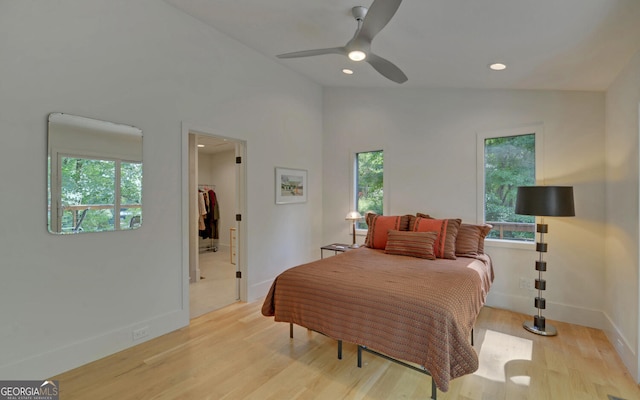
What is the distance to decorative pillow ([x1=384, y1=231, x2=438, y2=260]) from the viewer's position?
3242 millimetres

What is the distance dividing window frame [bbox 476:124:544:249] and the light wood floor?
100 centimetres

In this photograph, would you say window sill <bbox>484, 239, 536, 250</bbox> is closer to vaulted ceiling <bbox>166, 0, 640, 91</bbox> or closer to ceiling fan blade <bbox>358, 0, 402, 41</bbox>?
vaulted ceiling <bbox>166, 0, 640, 91</bbox>

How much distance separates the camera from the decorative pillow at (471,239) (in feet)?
11.0

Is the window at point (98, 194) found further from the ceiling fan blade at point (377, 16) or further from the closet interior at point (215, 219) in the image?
the ceiling fan blade at point (377, 16)

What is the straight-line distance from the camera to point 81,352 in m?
2.43

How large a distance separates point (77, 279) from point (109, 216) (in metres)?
0.55

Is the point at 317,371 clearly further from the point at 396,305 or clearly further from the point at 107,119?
the point at 107,119

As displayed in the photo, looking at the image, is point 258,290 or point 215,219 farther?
point 215,219

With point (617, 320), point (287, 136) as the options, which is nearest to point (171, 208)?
point (287, 136)

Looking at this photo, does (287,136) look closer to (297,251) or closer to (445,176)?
(297,251)

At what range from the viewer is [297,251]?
4668 millimetres

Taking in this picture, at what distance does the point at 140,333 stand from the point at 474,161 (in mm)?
4150

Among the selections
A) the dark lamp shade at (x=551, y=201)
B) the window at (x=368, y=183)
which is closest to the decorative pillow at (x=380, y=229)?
the window at (x=368, y=183)

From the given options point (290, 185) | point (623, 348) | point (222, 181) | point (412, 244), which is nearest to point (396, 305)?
point (412, 244)
